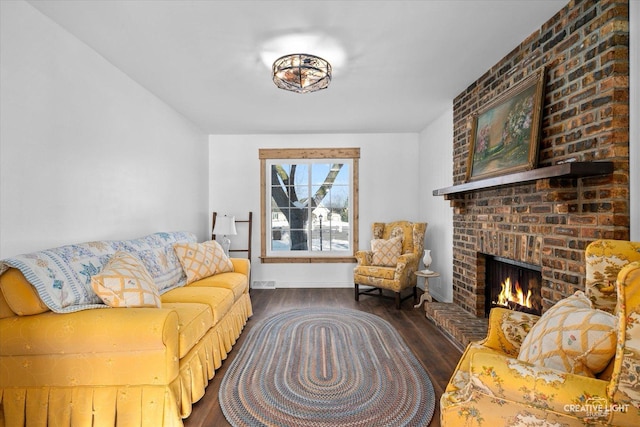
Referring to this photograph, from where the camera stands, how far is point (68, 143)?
2248 mm

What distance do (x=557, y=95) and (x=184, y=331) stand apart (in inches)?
112

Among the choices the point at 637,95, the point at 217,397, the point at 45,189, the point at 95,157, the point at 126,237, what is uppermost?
the point at 637,95

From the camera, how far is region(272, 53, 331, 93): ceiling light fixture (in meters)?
2.47

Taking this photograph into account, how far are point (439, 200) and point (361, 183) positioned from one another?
51.9 inches

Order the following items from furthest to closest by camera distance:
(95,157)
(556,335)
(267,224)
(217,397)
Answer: (267,224) < (95,157) < (217,397) < (556,335)

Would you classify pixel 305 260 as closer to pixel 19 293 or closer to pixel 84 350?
pixel 84 350

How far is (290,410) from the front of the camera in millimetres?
1898

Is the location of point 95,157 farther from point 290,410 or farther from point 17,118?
point 290,410

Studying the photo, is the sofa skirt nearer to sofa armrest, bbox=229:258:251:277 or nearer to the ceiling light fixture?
sofa armrest, bbox=229:258:251:277

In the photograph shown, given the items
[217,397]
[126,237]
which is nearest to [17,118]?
[126,237]

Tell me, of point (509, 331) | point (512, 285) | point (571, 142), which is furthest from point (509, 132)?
point (509, 331)

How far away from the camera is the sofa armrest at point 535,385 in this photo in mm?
1018

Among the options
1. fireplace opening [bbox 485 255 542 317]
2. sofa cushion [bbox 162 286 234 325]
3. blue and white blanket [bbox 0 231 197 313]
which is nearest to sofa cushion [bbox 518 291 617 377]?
fireplace opening [bbox 485 255 542 317]

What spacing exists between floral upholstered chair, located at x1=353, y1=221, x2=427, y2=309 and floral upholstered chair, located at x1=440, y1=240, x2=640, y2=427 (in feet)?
7.97
